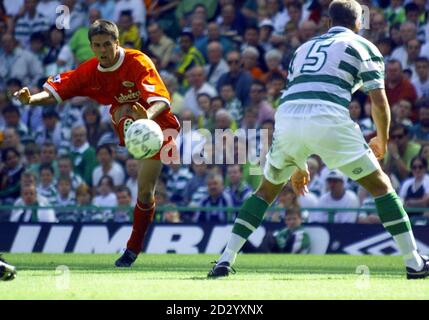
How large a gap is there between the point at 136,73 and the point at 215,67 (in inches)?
310

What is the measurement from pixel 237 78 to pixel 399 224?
9.42m

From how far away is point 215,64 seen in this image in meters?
19.6

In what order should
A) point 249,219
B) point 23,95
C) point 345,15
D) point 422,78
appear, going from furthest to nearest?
point 422,78
point 23,95
point 249,219
point 345,15

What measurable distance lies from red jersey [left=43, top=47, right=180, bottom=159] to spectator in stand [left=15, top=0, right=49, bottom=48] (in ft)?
32.0

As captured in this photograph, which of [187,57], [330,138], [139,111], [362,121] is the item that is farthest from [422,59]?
[330,138]

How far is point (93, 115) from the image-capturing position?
19641mm

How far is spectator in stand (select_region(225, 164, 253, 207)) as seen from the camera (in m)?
Answer: 17.1

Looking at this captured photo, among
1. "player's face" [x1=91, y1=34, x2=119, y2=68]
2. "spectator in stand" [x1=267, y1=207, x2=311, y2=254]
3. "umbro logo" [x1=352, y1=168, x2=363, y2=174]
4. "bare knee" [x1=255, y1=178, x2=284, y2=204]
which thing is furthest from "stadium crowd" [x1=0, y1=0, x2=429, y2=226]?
"umbro logo" [x1=352, y1=168, x2=363, y2=174]

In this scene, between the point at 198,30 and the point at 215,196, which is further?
the point at 198,30

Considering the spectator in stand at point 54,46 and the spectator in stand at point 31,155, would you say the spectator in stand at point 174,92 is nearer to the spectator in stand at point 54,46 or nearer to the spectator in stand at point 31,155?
the spectator in stand at point 31,155

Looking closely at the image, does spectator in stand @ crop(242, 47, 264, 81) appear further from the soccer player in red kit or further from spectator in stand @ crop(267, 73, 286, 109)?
the soccer player in red kit

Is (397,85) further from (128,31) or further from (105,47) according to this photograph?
(105,47)

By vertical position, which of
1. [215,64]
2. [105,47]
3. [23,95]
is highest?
[105,47]
